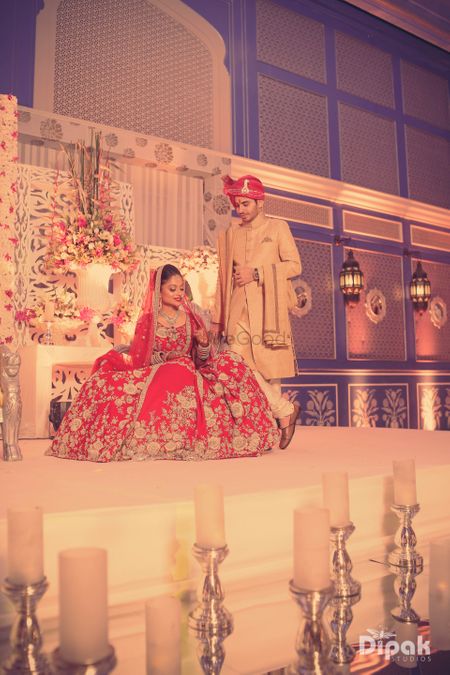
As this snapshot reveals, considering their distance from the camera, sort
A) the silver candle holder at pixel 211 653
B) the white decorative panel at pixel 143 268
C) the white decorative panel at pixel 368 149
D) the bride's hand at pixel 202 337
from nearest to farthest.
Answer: the silver candle holder at pixel 211 653 → the bride's hand at pixel 202 337 → the white decorative panel at pixel 143 268 → the white decorative panel at pixel 368 149

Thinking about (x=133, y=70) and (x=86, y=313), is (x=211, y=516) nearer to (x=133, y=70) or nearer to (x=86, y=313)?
(x=86, y=313)

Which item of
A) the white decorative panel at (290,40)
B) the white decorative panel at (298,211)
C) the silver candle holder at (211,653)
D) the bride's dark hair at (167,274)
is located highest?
the white decorative panel at (290,40)

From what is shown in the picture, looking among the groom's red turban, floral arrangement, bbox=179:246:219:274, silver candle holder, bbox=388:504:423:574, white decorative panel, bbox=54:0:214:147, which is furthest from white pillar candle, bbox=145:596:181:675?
A: white decorative panel, bbox=54:0:214:147

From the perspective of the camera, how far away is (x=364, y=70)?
7676 mm

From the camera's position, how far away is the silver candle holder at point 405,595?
1.52 m

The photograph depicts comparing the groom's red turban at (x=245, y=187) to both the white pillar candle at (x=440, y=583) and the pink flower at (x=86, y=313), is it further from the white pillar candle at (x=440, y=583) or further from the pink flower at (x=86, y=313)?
the white pillar candle at (x=440, y=583)

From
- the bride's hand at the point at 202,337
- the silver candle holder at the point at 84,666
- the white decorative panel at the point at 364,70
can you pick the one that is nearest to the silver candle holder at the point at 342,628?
the silver candle holder at the point at 84,666

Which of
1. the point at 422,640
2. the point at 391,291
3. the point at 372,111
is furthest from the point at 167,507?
A: the point at 372,111

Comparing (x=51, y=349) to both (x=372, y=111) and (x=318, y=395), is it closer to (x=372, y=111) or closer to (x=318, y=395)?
(x=318, y=395)

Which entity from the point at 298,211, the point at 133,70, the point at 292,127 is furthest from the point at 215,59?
the point at 298,211

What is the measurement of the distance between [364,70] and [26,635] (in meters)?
7.94

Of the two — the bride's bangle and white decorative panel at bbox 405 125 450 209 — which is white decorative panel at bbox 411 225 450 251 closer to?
white decorative panel at bbox 405 125 450 209

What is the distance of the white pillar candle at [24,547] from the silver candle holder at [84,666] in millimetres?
157

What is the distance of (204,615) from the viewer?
55.5 inches
